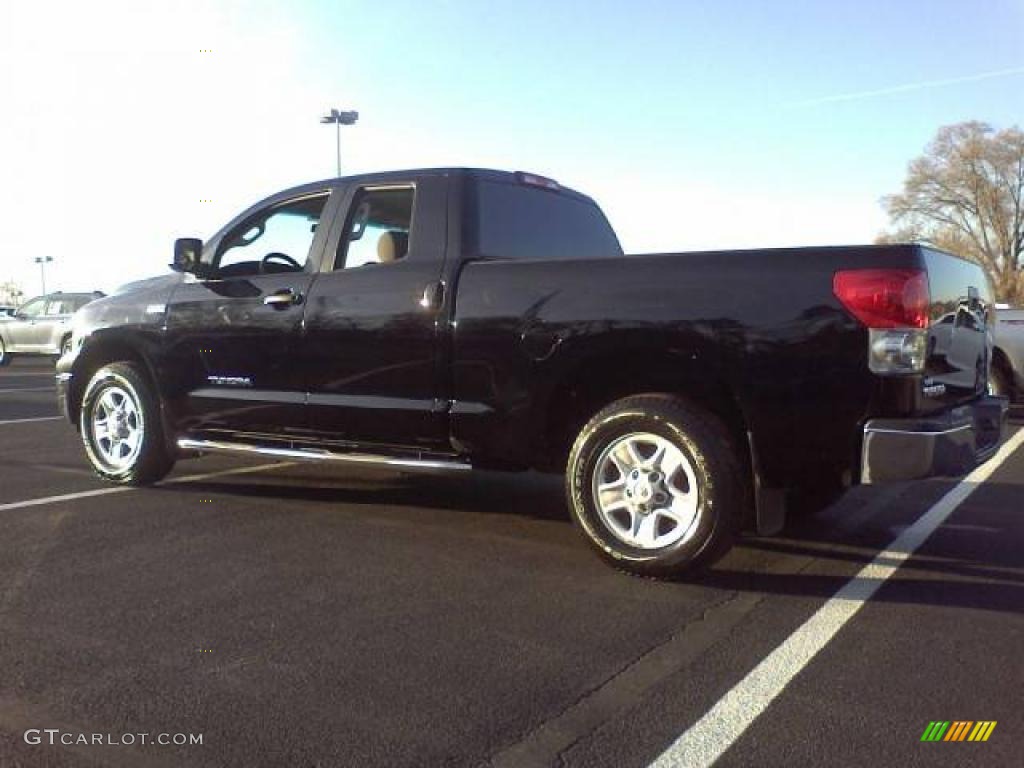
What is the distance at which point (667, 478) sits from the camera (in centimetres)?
438

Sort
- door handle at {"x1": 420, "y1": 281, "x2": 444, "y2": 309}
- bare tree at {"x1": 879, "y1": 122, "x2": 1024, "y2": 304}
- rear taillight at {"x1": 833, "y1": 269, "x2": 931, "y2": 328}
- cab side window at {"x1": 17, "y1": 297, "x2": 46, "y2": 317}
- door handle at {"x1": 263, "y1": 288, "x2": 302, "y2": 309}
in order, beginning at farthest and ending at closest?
bare tree at {"x1": 879, "y1": 122, "x2": 1024, "y2": 304} < cab side window at {"x1": 17, "y1": 297, "x2": 46, "y2": 317} < door handle at {"x1": 263, "y1": 288, "x2": 302, "y2": 309} < door handle at {"x1": 420, "y1": 281, "x2": 444, "y2": 309} < rear taillight at {"x1": 833, "y1": 269, "x2": 931, "y2": 328}

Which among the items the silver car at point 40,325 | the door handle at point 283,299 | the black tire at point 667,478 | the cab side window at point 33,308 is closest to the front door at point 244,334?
the door handle at point 283,299

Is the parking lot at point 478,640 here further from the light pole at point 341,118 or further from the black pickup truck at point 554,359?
the light pole at point 341,118

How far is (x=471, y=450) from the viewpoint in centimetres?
501

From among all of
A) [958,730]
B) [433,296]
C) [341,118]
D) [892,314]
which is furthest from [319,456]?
[341,118]

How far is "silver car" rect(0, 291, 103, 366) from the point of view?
70.5 feet

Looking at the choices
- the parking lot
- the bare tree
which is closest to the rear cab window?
the parking lot

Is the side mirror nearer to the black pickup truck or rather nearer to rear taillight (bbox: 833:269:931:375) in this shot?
the black pickup truck

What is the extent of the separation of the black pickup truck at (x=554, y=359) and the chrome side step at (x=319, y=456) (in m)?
0.02

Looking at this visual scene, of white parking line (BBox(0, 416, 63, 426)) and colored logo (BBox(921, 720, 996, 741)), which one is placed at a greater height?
white parking line (BBox(0, 416, 63, 426))

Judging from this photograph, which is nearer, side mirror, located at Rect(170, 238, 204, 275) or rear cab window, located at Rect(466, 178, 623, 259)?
rear cab window, located at Rect(466, 178, 623, 259)

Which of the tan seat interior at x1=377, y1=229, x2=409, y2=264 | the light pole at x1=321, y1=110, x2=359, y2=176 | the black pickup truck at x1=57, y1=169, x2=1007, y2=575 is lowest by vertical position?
the black pickup truck at x1=57, y1=169, x2=1007, y2=575

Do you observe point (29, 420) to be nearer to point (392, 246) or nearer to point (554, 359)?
point (392, 246)

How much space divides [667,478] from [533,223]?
6.86ft
